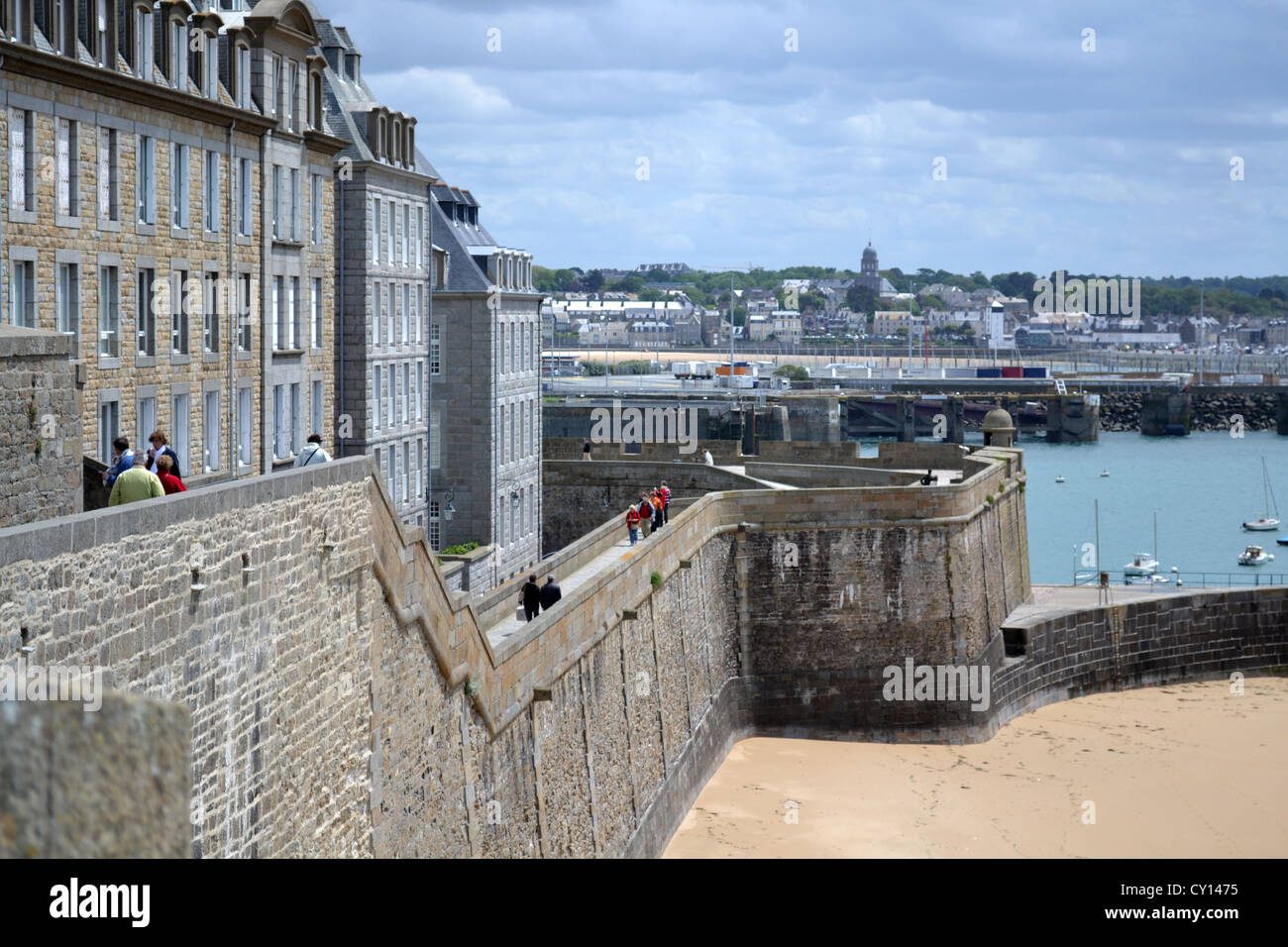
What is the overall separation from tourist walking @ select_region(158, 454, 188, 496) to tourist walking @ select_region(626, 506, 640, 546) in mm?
19892

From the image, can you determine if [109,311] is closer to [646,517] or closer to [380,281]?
[646,517]

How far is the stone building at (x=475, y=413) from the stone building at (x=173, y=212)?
40.9 feet

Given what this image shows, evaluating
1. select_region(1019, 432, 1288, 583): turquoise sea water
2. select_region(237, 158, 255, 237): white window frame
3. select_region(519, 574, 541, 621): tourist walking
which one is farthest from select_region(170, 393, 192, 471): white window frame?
select_region(1019, 432, 1288, 583): turquoise sea water

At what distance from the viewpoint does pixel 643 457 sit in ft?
173

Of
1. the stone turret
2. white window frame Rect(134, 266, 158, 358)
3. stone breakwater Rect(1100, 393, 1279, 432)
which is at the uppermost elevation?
white window frame Rect(134, 266, 158, 358)

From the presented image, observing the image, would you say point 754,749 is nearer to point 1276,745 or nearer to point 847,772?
point 847,772

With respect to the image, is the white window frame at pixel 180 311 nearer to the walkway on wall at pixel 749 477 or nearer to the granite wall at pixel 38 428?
the granite wall at pixel 38 428

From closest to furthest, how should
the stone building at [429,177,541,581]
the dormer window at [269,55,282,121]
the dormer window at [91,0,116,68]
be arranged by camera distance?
the dormer window at [91,0,116,68] → the dormer window at [269,55,282,121] → the stone building at [429,177,541,581]

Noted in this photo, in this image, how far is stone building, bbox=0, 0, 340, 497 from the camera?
84.3 feet

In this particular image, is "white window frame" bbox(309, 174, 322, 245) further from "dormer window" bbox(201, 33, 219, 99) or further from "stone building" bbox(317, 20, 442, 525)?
"dormer window" bbox(201, 33, 219, 99)

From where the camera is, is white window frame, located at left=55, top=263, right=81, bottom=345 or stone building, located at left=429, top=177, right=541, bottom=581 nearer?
white window frame, located at left=55, top=263, right=81, bottom=345

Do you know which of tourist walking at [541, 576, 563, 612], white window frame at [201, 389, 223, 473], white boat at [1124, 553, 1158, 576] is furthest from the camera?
white boat at [1124, 553, 1158, 576]

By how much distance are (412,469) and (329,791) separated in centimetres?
3328
